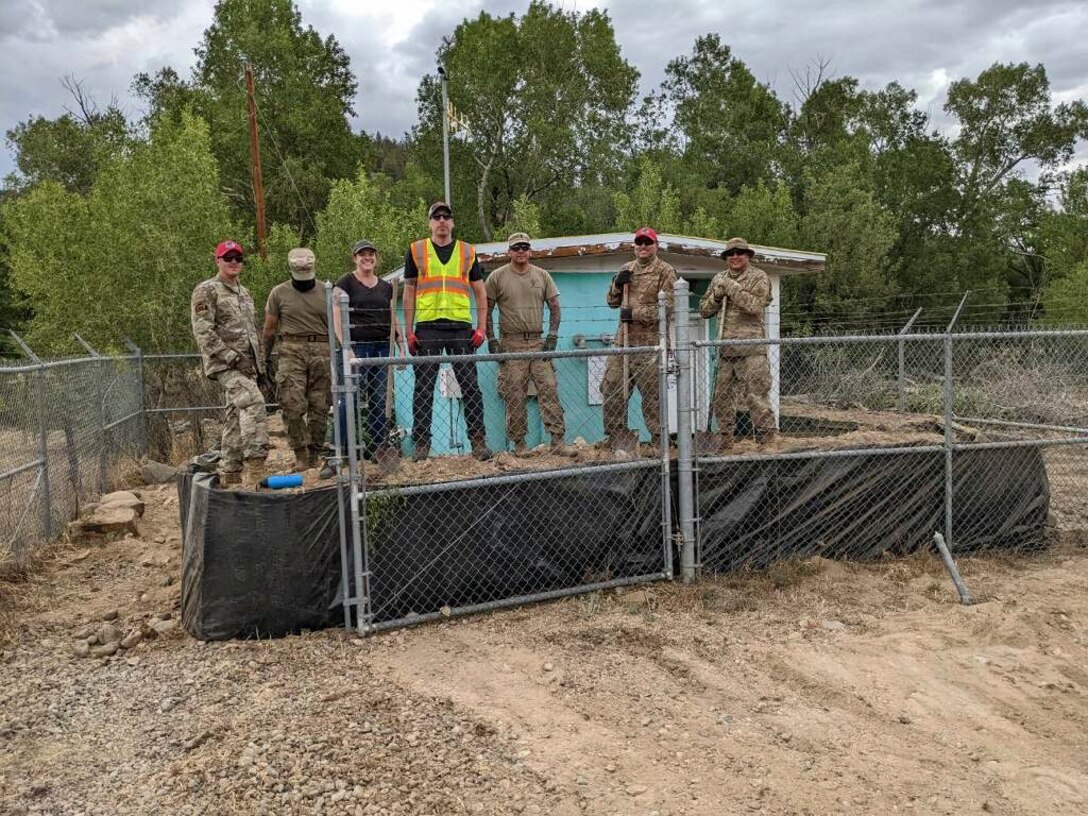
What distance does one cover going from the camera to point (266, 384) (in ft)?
21.6

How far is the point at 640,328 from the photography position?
682 centimetres

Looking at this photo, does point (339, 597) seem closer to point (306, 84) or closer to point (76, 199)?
point (76, 199)

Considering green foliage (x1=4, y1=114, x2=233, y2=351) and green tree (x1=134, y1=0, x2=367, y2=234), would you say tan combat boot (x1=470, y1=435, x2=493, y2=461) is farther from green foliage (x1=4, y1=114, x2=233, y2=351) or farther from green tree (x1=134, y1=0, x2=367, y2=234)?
green tree (x1=134, y1=0, x2=367, y2=234)

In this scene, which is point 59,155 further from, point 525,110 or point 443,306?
point 443,306

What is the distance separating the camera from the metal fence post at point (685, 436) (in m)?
5.40

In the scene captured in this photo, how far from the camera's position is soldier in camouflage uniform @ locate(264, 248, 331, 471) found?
256 inches

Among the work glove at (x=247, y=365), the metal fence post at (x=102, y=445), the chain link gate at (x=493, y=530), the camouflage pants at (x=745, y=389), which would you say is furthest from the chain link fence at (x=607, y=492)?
the work glove at (x=247, y=365)

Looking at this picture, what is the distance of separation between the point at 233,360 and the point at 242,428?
1.80ft

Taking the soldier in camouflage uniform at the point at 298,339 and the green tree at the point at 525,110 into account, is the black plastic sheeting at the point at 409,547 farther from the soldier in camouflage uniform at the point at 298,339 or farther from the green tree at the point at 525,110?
the green tree at the point at 525,110

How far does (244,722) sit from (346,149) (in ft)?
94.2

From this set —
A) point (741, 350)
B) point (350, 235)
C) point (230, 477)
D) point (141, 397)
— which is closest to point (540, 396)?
point (741, 350)

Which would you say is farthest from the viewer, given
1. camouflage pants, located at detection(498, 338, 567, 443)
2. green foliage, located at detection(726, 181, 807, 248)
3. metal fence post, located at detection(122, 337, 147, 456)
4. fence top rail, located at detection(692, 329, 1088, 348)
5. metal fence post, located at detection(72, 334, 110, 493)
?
green foliage, located at detection(726, 181, 807, 248)

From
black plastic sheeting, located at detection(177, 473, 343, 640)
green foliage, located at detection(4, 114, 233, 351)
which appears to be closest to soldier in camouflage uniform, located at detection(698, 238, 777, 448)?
black plastic sheeting, located at detection(177, 473, 343, 640)

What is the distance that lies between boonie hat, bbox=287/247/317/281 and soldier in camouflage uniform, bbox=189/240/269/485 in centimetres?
39
